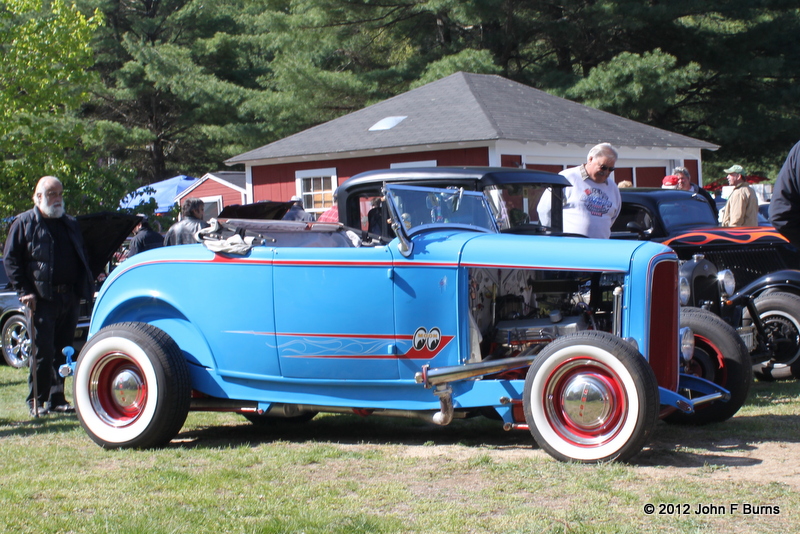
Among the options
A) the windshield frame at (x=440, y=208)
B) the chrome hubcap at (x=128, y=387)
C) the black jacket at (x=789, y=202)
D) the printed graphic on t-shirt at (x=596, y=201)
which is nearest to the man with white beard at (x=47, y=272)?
the chrome hubcap at (x=128, y=387)

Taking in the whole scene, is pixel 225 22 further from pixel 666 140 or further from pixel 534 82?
pixel 666 140

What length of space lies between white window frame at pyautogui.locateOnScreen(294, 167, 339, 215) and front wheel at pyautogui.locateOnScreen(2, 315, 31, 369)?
887 centimetres

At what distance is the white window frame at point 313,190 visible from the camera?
18.6 meters

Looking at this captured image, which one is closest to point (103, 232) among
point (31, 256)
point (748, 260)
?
point (31, 256)

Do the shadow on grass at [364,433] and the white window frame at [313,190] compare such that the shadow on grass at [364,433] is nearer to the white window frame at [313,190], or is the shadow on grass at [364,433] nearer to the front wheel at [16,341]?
the front wheel at [16,341]

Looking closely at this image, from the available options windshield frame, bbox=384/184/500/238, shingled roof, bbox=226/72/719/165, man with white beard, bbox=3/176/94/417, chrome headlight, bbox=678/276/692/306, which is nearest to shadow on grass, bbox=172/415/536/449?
windshield frame, bbox=384/184/500/238

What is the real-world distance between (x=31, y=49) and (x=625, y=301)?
1437 centimetres

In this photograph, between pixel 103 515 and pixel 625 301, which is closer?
pixel 103 515

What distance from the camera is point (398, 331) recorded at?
196 inches

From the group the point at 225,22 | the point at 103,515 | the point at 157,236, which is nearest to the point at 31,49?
the point at 157,236

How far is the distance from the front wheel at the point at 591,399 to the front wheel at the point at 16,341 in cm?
781

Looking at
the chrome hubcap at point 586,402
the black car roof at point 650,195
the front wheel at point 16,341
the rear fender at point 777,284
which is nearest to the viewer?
the chrome hubcap at point 586,402

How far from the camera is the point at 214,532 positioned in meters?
3.57

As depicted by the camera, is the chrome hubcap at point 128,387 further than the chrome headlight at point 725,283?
No
